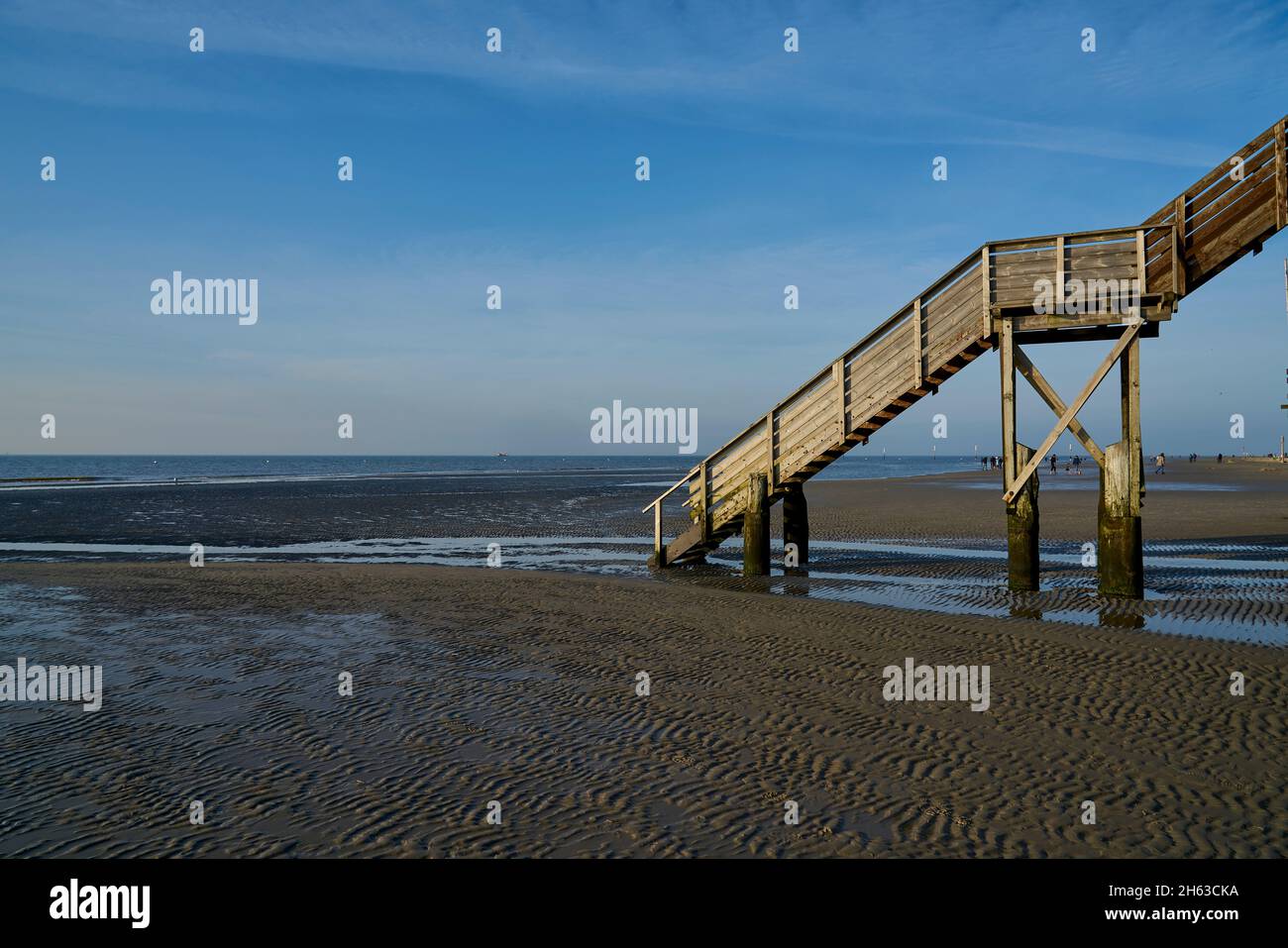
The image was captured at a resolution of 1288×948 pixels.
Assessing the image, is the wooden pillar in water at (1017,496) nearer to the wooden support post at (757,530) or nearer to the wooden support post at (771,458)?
the wooden support post at (771,458)

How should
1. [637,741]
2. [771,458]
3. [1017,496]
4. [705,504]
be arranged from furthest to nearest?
[705,504] → [771,458] → [1017,496] → [637,741]

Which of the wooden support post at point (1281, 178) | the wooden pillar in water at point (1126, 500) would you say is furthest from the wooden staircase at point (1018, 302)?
the wooden pillar in water at point (1126, 500)

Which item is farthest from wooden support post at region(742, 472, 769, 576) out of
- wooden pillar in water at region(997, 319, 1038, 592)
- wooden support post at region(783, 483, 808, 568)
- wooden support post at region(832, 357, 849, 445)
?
wooden pillar in water at region(997, 319, 1038, 592)

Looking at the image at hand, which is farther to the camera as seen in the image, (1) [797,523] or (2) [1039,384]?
(1) [797,523]

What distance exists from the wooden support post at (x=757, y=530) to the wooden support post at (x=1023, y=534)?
5457 mm

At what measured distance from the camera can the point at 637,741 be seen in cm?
800

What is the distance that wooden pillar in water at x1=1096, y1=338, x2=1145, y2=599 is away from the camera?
49.2 feet

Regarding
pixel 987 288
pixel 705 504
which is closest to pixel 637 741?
pixel 987 288

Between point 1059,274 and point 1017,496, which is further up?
point 1059,274

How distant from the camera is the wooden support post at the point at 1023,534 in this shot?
53.0 feet

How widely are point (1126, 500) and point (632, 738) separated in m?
11.4

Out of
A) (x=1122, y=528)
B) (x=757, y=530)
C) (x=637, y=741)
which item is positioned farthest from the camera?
(x=757, y=530)

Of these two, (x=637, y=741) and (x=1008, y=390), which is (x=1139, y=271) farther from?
(x=637, y=741)
